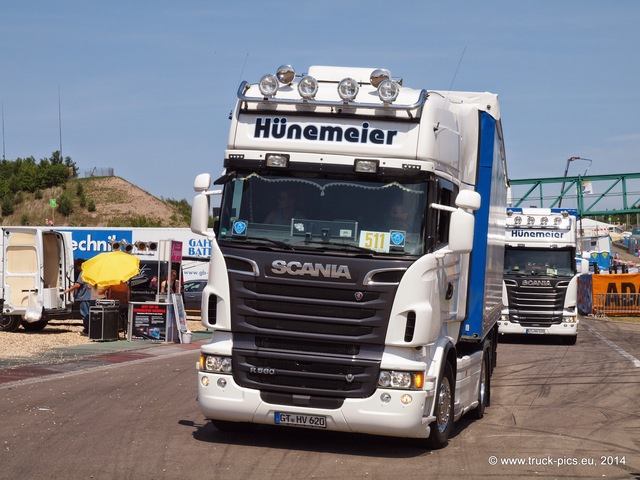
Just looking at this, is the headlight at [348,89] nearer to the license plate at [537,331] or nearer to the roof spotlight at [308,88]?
the roof spotlight at [308,88]

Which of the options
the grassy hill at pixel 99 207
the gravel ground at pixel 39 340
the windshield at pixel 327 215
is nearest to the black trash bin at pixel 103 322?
the gravel ground at pixel 39 340

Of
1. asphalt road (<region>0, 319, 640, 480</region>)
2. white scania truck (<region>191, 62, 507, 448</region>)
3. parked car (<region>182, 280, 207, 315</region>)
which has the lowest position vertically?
parked car (<region>182, 280, 207, 315</region>)

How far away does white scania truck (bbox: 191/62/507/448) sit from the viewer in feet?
30.4

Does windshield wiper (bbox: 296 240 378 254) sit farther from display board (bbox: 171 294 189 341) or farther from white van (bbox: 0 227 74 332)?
white van (bbox: 0 227 74 332)

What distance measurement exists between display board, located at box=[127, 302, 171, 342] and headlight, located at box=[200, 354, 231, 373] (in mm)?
15052

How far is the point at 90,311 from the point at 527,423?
15041 millimetres

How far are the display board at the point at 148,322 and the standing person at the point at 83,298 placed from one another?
158cm

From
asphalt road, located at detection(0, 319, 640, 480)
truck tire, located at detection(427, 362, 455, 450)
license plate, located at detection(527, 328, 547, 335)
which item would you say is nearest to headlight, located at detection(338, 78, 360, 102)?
truck tire, located at detection(427, 362, 455, 450)

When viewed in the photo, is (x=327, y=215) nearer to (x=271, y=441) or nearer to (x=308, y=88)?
(x=308, y=88)

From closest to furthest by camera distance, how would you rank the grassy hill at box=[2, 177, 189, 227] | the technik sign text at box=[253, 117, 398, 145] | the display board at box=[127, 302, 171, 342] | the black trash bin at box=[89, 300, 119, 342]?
the technik sign text at box=[253, 117, 398, 145]
the black trash bin at box=[89, 300, 119, 342]
the display board at box=[127, 302, 171, 342]
the grassy hill at box=[2, 177, 189, 227]

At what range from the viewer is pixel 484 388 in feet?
43.1

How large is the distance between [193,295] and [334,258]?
26732mm

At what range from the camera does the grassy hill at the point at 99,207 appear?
324 feet

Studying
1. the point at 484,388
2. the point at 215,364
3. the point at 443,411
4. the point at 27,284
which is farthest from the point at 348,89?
the point at 27,284
